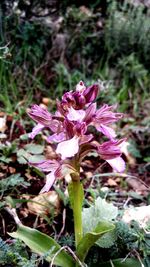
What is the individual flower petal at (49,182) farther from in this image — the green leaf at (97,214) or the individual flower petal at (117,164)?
the green leaf at (97,214)

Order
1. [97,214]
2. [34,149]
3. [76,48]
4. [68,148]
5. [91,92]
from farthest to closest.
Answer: [76,48] < [34,149] < [97,214] < [91,92] < [68,148]

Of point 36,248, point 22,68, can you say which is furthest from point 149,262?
point 22,68

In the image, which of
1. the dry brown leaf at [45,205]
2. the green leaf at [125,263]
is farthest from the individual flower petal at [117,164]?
the dry brown leaf at [45,205]

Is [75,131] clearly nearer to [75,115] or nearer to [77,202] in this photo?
[75,115]

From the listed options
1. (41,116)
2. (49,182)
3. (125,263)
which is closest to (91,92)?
(41,116)

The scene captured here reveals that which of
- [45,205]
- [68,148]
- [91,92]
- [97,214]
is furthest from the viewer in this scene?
[45,205]

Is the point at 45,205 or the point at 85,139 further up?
the point at 85,139

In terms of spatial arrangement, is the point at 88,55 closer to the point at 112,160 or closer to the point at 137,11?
the point at 137,11

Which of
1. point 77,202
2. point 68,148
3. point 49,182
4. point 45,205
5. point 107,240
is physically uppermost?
point 68,148
